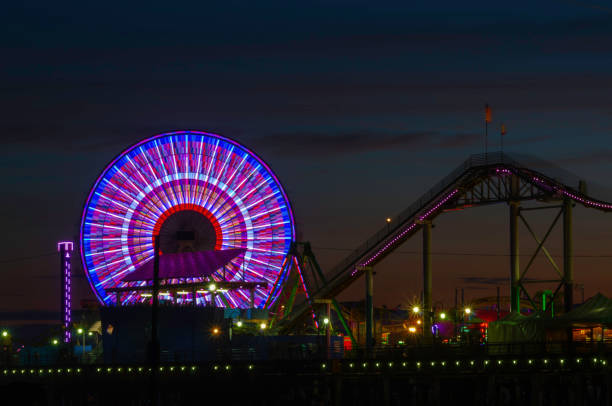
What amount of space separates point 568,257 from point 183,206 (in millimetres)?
26907

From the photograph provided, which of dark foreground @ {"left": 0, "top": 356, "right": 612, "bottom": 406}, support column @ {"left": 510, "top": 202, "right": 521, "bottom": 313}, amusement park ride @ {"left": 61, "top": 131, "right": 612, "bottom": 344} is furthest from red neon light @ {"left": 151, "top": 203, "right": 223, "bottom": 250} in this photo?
support column @ {"left": 510, "top": 202, "right": 521, "bottom": 313}

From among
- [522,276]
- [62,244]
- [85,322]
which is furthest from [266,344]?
[62,244]

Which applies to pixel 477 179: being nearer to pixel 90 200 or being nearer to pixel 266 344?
pixel 266 344

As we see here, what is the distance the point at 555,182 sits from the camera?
58.2 metres

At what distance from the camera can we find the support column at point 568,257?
57469mm

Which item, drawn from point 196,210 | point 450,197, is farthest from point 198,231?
point 450,197

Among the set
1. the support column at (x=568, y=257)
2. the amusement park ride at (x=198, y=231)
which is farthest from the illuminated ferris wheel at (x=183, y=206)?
the support column at (x=568, y=257)

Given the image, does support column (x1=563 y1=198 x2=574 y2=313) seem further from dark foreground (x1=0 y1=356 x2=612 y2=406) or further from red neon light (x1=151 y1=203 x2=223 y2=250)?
red neon light (x1=151 y1=203 x2=223 y2=250)

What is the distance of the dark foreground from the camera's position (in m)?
45.9

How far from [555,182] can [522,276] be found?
5.97m

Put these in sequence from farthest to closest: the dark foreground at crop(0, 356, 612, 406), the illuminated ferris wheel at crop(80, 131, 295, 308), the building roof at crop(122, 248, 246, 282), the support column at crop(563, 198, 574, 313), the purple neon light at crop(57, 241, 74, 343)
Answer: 1. the purple neon light at crop(57, 241, 74, 343)
2. the illuminated ferris wheel at crop(80, 131, 295, 308)
3. the building roof at crop(122, 248, 246, 282)
4. the support column at crop(563, 198, 574, 313)
5. the dark foreground at crop(0, 356, 612, 406)

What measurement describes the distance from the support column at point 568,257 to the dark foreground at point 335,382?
6.35 meters

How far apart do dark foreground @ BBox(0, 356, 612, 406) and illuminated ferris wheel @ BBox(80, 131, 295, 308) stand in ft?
50.2

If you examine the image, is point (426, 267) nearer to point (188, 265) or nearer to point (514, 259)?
point (514, 259)
